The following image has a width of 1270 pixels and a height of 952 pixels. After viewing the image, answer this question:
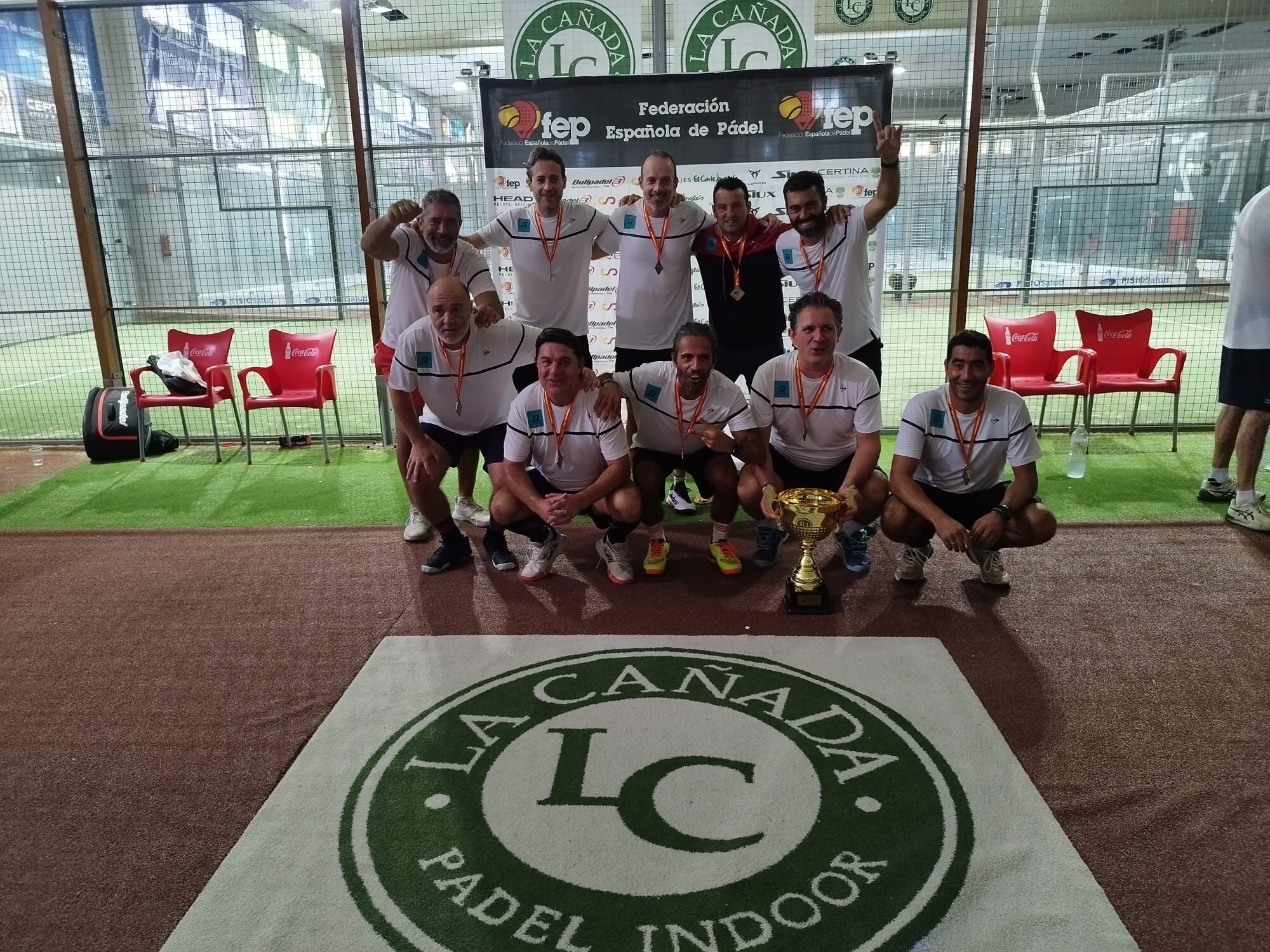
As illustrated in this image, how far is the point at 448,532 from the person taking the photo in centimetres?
391

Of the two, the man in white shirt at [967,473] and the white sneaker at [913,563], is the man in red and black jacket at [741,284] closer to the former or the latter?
the man in white shirt at [967,473]

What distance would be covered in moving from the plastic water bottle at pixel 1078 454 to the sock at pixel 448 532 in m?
3.39

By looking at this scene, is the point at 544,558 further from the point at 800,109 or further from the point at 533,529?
the point at 800,109

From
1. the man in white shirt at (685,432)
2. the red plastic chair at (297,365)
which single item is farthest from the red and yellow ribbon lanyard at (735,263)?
the red plastic chair at (297,365)

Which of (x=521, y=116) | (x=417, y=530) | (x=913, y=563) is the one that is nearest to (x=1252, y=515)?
(x=913, y=563)

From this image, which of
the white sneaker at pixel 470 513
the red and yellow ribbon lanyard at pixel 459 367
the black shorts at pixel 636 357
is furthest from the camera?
the white sneaker at pixel 470 513

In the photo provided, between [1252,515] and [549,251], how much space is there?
3.45 m

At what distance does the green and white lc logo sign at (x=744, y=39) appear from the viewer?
5.25 metres

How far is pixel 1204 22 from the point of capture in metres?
9.90

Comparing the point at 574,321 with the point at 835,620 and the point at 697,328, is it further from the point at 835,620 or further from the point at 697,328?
the point at 835,620

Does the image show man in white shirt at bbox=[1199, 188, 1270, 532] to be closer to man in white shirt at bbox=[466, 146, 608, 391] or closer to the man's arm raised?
man in white shirt at bbox=[466, 146, 608, 391]

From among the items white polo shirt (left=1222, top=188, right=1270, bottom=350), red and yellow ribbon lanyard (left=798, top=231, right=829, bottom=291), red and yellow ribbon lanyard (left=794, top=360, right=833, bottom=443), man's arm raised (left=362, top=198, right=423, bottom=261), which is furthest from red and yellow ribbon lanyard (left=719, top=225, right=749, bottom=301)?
white polo shirt (left=1222, top=188, right=1270, bottom=350)

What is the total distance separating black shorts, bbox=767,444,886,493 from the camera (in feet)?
12.3

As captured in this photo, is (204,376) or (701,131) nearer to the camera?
(701,131)
